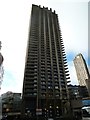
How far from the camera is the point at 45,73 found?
83.2 m

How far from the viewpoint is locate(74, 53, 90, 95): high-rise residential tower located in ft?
420

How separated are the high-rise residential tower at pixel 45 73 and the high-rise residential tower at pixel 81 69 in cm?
3713

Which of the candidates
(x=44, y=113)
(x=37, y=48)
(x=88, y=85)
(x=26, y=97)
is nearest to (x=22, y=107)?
(x=26, y=97)

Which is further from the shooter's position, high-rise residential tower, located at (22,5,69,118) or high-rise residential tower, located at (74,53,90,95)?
high-rise residential tower, located at (74,53,90,95)

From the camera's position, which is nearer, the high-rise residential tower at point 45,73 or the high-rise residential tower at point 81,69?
the high-rise residential tower at point 45,73

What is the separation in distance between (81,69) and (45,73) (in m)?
60.6

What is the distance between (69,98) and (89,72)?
52.6 meters

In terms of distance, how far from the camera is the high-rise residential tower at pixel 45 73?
73213 mm

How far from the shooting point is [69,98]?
8006 centimetres

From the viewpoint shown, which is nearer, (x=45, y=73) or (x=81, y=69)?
(x=45, y=73)

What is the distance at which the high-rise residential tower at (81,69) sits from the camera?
12812cm

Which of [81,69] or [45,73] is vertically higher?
[81,69]

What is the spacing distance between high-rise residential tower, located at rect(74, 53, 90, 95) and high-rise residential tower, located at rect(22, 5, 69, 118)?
37.1m

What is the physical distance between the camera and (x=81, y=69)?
135000 millimetres
